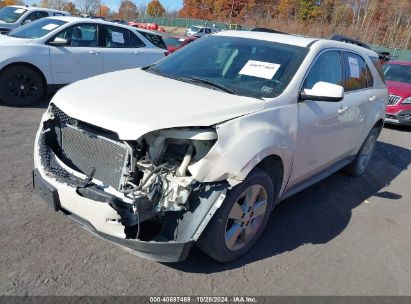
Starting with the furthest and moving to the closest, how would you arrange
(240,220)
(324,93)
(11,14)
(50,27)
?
(11,14) < (50,27) < (324,93) < (240,220)

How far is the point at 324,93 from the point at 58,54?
579 cm

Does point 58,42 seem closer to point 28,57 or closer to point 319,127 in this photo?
point 28,57

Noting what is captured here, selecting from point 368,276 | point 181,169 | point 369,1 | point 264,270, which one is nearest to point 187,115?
point 181,169

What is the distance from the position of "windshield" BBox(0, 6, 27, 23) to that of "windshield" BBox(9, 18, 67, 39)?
24.5 ft

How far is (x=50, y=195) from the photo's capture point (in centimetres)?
297

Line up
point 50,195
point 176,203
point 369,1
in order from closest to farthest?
point 176,203, point 50,195, point 369,1

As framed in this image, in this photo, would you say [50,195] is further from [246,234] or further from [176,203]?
[246,234]

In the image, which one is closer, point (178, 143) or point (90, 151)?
point (178, 143)

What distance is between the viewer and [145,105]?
2.99m

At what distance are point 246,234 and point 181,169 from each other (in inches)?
39.4

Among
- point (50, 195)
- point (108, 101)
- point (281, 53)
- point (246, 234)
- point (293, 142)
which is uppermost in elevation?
point (281, 53)

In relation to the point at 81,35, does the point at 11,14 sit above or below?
below

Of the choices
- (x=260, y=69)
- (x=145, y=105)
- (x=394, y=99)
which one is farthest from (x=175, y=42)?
(x=145, y=105)

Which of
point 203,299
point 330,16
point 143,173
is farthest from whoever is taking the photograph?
point 330,16
